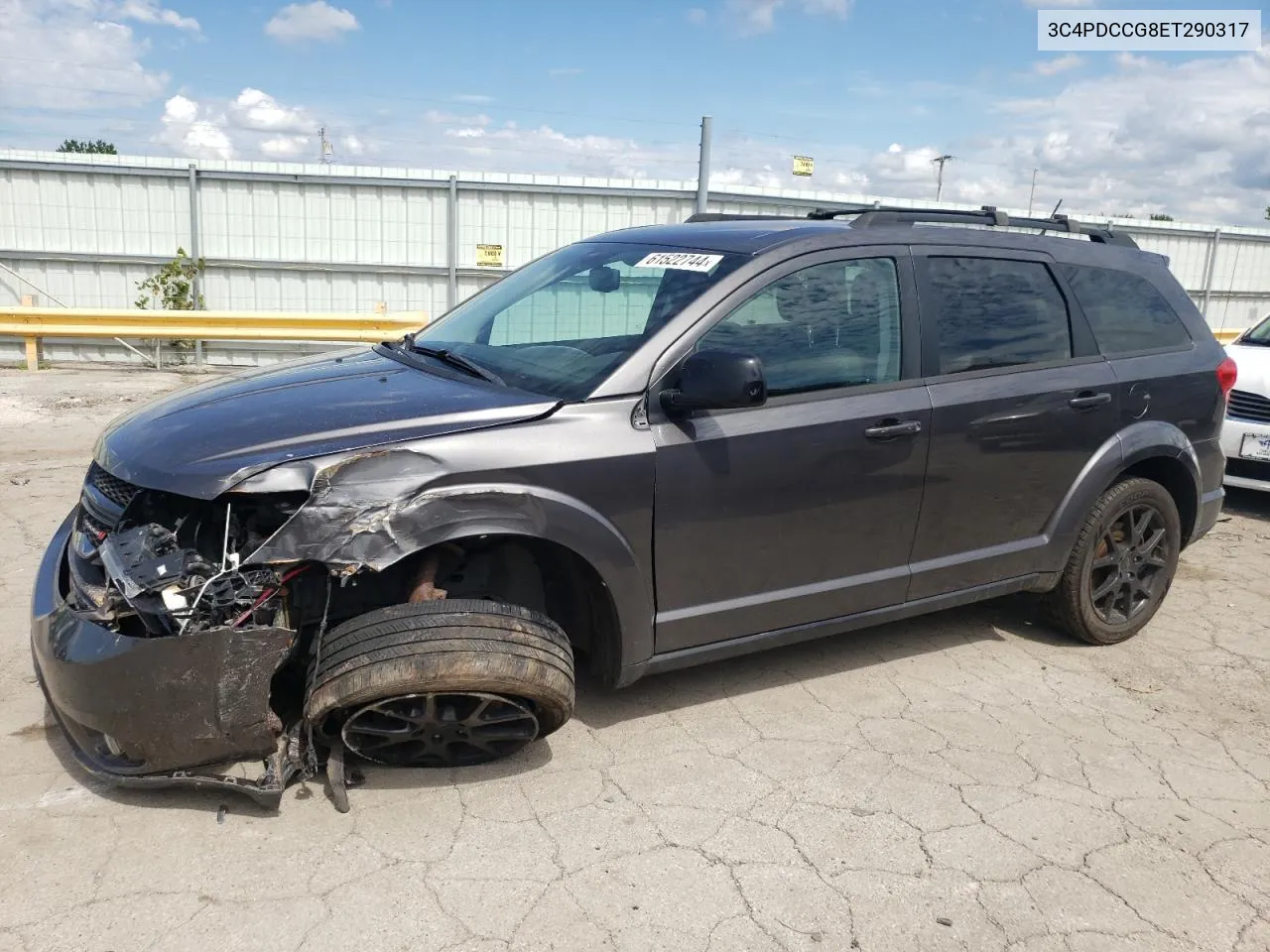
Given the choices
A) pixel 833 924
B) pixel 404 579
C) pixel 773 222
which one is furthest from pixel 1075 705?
pixel 404 579

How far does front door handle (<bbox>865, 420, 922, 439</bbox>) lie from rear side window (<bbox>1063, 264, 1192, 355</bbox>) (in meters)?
1.26

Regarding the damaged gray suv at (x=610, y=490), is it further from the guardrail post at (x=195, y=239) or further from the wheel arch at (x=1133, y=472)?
the guardrail post at (x=195, y=239)

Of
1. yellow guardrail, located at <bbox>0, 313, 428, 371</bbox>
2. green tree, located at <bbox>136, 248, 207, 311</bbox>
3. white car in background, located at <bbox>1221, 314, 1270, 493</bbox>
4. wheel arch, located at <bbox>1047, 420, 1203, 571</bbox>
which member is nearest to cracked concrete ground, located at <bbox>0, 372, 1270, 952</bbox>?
wheel arch, located at <bbox>1047, 420, 1203, 571</bbox>

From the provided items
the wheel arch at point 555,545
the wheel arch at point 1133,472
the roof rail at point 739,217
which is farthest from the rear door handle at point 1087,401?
the wheel arch at point 555,545

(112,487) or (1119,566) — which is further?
(1119,566)

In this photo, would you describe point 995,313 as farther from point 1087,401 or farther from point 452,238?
point 452,238

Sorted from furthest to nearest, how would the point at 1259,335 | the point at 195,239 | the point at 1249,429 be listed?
the point at 195,239 < the point at 1259,335 < the point at 1249,429

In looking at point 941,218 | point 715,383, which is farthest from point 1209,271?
point 715,383

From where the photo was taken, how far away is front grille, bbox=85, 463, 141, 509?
313 centimetres

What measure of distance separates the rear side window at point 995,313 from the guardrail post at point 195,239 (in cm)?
1121

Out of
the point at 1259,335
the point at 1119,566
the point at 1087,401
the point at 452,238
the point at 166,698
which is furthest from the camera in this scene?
the point at 452,238

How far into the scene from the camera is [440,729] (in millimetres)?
3129

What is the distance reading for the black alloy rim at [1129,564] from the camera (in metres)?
4.61

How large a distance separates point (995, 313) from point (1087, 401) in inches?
22.6
